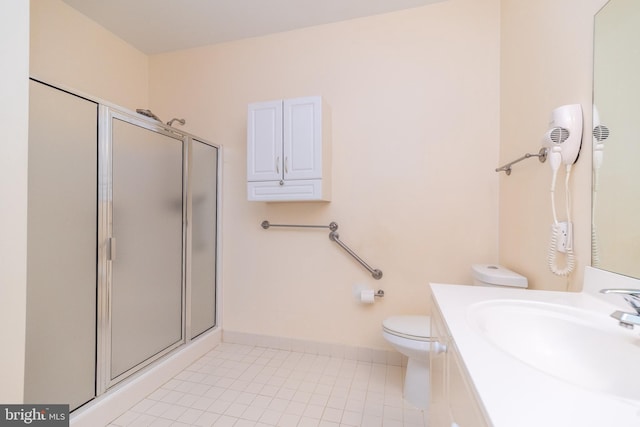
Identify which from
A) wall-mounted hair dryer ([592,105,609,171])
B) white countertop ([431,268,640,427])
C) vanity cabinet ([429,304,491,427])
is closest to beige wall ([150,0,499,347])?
wall-mounted hair dryer ([592,105,609,171])

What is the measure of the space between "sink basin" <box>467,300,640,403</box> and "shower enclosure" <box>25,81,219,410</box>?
1.63 meters

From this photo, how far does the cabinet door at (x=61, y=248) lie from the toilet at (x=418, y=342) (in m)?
1.55

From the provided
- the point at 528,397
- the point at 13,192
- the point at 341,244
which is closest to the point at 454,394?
the point at 528,397

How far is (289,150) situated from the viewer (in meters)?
1.85

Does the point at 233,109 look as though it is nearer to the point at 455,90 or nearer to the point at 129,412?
the point at 455,90

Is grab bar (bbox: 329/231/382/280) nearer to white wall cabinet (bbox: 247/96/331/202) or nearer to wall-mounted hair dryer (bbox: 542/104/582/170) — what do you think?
white wall cabinet (bbox: 247/96/331/202)

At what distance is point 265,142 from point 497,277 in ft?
5.20

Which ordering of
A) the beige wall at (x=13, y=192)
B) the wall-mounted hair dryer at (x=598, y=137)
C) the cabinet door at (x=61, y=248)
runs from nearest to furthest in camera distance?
the beige wall at (x=13, y=192) < the wall-mounted hair dryer at (x=598, y=137) < the cabinet door at (x=61, y=248)

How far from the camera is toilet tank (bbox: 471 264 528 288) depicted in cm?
134

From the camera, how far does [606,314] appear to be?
765 mm

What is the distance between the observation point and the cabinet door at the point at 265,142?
1876 millimetres

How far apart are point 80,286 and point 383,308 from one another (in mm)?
1741

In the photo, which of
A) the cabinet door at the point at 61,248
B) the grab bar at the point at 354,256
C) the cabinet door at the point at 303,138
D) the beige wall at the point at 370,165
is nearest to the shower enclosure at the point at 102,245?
the cabinet door at the point at 61,248

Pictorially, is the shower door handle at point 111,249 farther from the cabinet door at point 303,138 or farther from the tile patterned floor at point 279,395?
the cabinet door at point 303,138
